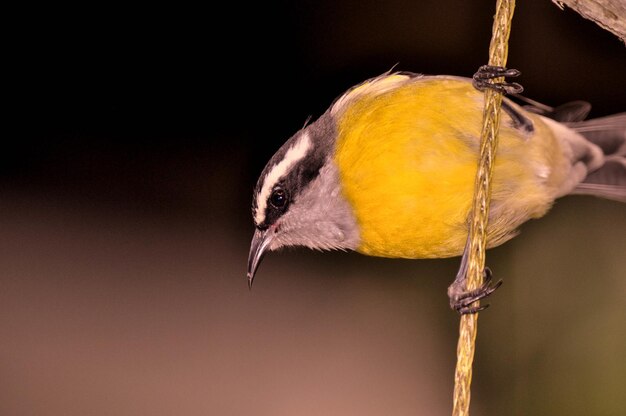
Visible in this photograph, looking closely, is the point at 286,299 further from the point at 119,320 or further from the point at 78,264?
the point at 78,264

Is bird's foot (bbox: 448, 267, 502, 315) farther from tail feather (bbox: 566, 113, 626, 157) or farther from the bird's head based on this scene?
tail feather (bbox: 566, 113, 626, 157)

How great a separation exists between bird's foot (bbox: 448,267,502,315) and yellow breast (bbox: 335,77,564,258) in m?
0.10

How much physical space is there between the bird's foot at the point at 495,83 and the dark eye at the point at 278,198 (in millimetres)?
359

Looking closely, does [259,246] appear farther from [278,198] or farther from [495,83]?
[495,83]

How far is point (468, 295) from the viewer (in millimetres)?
858

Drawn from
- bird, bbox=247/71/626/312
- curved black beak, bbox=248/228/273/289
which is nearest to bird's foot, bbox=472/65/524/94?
bird, bbox=247/71/626/312

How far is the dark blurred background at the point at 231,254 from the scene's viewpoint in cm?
143

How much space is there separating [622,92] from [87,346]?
1271mm

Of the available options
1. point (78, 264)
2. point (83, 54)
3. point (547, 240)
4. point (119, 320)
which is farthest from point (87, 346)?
point (547, 240)

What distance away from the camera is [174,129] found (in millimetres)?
1516

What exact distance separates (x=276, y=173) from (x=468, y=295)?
16.0 inches

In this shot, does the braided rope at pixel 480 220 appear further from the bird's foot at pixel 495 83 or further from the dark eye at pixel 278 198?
the dark eye at pixel 278 198

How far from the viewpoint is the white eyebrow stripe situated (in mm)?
1110

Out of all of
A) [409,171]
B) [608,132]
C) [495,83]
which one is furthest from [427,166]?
[608,132]
